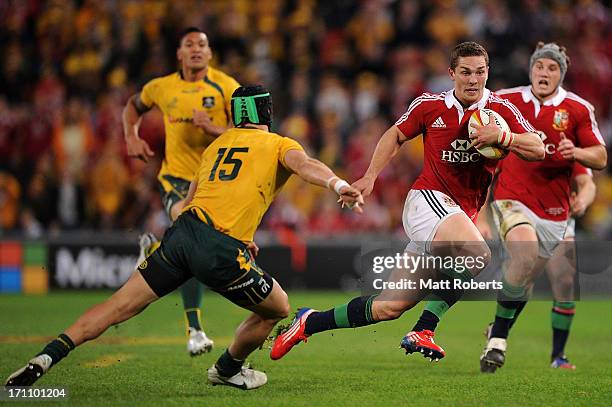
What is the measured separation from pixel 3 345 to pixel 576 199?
221 inches

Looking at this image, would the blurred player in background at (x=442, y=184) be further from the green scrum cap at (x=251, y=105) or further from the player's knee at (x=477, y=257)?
the green scrum cap at (x=251, y=105)

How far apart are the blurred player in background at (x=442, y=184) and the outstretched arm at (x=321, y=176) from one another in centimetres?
67

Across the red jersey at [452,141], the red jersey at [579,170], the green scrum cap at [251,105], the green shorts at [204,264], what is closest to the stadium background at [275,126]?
the red jersey at [579,170]

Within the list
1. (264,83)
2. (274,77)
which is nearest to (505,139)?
(264,83)

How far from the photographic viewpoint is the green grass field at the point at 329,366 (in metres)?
7.37

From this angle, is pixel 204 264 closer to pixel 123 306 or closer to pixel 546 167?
pixel 123 306

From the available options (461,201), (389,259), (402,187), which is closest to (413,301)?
(461,201)

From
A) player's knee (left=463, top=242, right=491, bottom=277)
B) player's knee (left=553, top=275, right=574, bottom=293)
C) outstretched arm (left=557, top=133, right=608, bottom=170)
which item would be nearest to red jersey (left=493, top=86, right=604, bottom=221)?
outstretched arm (left=557, top=133, right=608, bottom=170)

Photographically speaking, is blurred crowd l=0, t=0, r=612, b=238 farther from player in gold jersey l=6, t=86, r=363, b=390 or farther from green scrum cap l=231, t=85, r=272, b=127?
player in gold jersey l=6, t=86, r=363, b=390

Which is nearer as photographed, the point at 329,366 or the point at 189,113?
the point at 329,366

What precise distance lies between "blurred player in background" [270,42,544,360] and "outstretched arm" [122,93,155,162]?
2.90 m

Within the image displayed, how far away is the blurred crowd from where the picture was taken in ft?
56.7

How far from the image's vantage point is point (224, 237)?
718 cm

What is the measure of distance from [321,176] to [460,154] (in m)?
1.45
